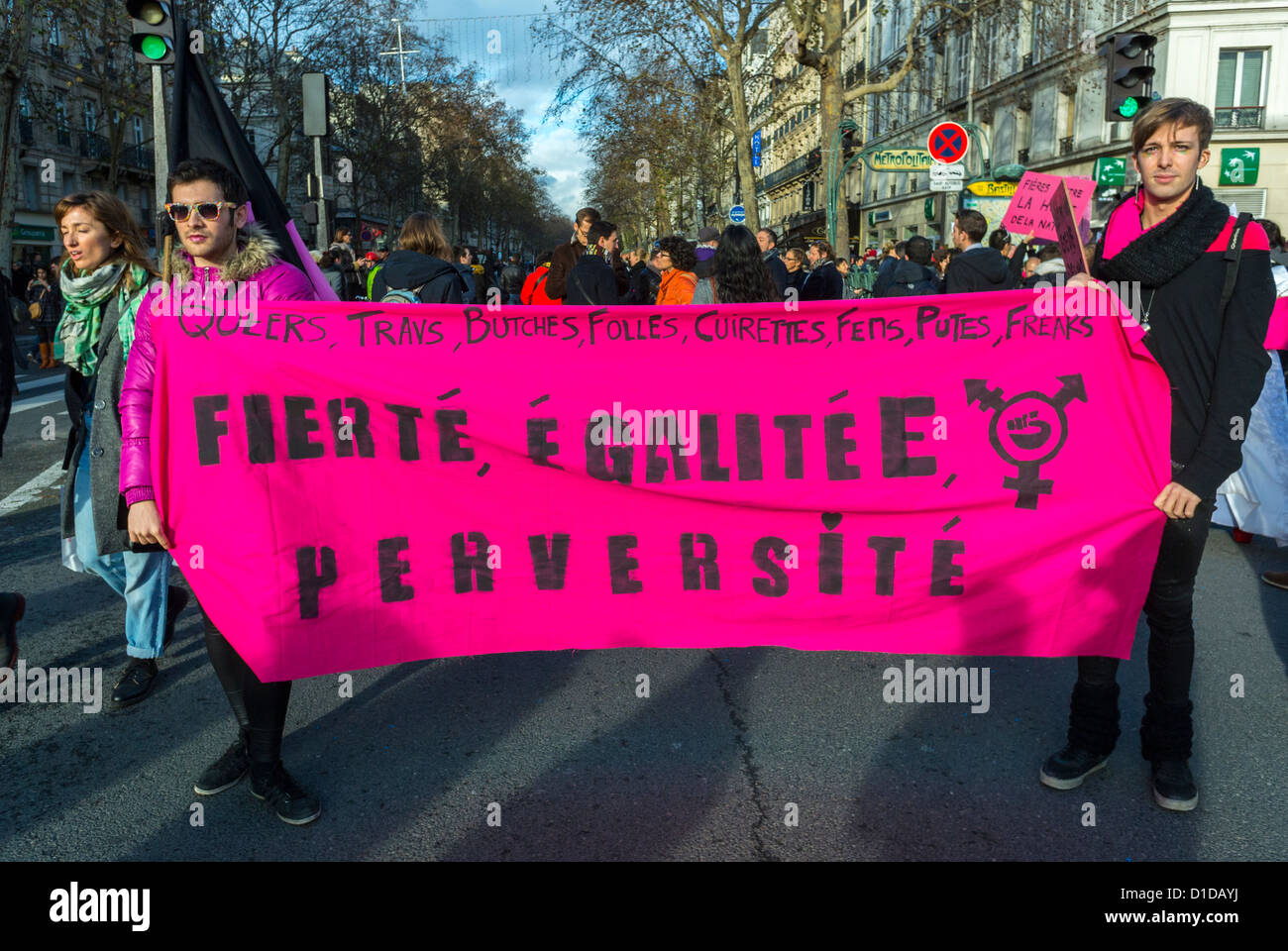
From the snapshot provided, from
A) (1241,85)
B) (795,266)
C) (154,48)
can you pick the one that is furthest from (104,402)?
(1241,85)

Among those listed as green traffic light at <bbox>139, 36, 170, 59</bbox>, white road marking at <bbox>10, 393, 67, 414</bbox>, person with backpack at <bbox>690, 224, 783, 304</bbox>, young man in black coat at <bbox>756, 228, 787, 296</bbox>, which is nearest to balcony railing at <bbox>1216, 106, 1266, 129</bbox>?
young man in black coat at <bbox>756, 228, 787, 296</bbox>

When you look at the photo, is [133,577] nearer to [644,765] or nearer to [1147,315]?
[644,765]

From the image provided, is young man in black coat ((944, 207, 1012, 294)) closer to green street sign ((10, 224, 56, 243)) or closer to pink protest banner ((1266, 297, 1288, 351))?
pink protest banner ((1266, 297, 1288, 351))

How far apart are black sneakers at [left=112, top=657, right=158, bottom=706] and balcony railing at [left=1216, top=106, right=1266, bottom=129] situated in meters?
33.1

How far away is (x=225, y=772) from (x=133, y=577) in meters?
1.06

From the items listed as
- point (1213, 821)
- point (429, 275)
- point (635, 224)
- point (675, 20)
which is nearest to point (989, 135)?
point (675, 20)

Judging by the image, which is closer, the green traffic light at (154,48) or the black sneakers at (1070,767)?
the black sneakers at (1070,767)

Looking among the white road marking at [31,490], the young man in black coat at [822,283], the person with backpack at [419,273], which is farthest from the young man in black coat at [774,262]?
the white road marking at [31,490]

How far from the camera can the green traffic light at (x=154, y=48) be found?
362 inches

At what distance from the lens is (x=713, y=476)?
3371 millimetres

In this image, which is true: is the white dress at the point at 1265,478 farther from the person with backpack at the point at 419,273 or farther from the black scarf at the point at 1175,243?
the person with backpack at the point at 419,273

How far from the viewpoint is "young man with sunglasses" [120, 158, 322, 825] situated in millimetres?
2990

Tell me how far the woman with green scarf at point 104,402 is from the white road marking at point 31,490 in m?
3.95

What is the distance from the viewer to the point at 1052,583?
328cm
